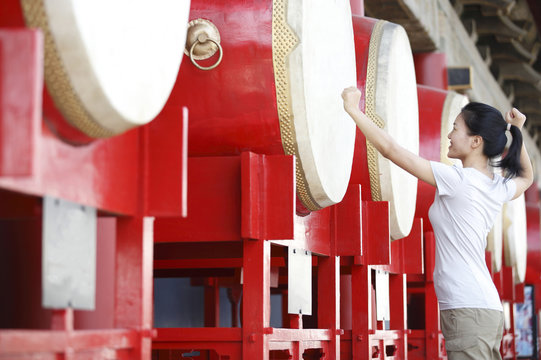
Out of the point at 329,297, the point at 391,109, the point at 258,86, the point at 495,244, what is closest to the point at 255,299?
the point at 258,86

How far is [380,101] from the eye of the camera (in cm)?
393

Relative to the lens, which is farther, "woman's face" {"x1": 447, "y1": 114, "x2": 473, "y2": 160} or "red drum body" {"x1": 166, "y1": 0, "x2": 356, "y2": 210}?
"red drum body" {"x1": 166, "y1": 0, "x2": 356, "y2": 210}

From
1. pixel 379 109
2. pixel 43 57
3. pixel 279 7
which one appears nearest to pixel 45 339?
pixel 43 57

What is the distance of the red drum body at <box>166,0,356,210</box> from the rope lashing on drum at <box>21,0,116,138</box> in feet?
3.35

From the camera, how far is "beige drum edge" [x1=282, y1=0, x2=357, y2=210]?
2.61 metres

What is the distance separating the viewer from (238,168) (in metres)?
2.62

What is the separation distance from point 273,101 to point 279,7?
9.8 inches

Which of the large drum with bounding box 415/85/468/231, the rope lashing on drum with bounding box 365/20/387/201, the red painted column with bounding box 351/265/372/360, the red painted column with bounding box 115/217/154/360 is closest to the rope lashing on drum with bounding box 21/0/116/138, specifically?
the red painted column with bounding box 115/217/154/360

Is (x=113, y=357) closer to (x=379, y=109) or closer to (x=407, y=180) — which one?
(x=379, y=109)

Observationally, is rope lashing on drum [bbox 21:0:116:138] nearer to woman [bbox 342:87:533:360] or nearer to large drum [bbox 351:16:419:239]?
woman [bbox 342:87:533:360]

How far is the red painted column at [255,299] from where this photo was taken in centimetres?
262

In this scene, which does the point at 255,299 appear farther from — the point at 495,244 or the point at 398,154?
the point at 495,244

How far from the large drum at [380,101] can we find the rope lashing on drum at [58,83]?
241cm

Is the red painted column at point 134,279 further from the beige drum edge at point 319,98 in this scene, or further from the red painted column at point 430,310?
the red painted column at point 430,310
